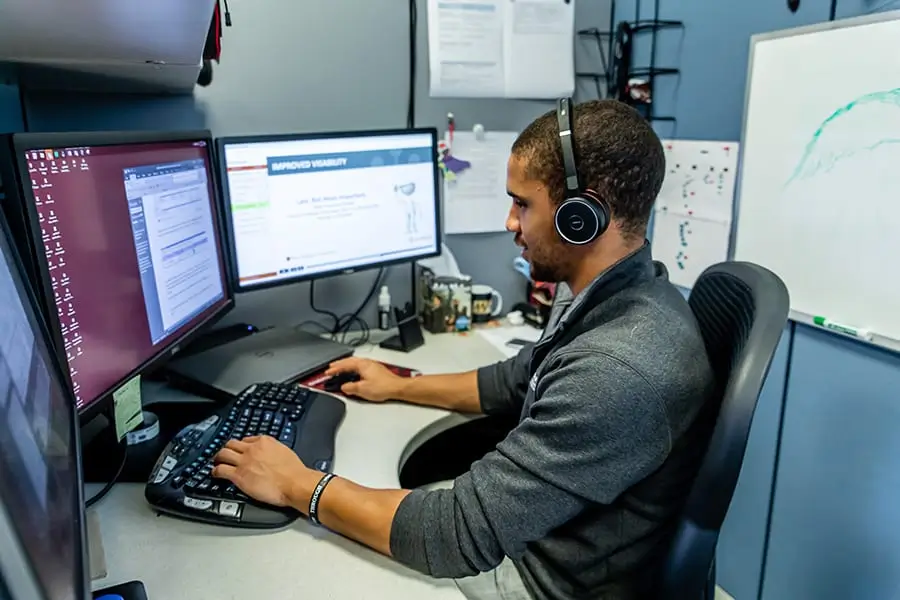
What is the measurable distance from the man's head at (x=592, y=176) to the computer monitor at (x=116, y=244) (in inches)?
22.0

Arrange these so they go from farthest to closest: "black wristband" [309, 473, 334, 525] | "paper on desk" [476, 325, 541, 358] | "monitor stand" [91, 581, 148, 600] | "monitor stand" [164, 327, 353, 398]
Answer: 1. "paper on desk" [476, 325, 541, 358]
2. "monitor stand" [164, 327, 353, 398]
3. "black wristband" [309, 473, 334, 525]
4. "monitor stand" [91, 581, 148, 600]

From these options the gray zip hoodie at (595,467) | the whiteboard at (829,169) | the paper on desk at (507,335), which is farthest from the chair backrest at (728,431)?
the paper on desk at (507,335)

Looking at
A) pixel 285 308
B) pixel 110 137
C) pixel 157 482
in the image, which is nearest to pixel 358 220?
pixel 285 308

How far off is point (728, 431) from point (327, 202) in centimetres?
100

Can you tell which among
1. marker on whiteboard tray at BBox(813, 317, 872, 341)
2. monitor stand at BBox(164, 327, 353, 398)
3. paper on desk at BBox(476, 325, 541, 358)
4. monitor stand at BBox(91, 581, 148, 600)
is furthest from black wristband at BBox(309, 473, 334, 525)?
marker on whiteboard tray at BBox(813, 317, 872, 341)

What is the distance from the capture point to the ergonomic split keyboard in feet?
2.92

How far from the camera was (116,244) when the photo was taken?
0.95 m

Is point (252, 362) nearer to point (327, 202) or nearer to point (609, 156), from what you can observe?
point (327, 202)

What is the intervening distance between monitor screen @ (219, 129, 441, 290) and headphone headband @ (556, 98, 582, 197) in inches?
26.7

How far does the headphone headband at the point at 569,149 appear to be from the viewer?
0.90 meters

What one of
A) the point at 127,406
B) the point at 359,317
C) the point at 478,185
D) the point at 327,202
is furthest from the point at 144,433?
the point at 478,185

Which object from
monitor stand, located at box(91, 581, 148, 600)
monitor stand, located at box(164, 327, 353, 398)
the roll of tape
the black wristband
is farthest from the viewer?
monitor stand, located at box(164, 327, 353, 398)

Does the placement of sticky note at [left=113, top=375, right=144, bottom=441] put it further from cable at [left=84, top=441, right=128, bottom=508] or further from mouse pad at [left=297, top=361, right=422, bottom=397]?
mouse pad at [left=297, top=361, right=422, bottom=397]

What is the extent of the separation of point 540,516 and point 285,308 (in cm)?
104
